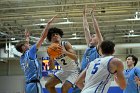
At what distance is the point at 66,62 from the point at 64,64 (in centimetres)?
6

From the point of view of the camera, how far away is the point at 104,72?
344 cm

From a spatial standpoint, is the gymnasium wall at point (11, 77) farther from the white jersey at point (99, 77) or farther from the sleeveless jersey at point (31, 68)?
the white jersey at point (99, 77)

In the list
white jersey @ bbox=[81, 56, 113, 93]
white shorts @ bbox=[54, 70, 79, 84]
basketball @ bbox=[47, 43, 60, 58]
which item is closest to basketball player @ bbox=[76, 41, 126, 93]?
white jersey @ bbox=[81, 56, 113, 93]

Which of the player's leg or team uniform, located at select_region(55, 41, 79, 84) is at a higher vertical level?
team uniform, located at select_region(55, 41, 79, 84)

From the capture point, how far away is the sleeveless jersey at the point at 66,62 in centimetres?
505

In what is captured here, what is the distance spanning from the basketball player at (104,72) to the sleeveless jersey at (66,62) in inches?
60.0

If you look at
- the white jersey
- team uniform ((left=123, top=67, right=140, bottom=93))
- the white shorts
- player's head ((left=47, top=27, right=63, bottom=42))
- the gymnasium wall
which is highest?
player's head ((left=47, top=27, right=63, bottom=42))

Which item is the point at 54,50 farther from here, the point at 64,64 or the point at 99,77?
the point at 99,77

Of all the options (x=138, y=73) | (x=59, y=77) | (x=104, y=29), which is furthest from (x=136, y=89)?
(x=104, y=29)

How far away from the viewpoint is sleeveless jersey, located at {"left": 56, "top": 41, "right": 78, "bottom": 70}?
5.05m

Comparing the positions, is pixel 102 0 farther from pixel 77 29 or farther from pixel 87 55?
pixel 87 55

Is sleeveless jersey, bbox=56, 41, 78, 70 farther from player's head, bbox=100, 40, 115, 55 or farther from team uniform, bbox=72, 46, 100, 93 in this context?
player's head, bbox=100, 40, 115, 55

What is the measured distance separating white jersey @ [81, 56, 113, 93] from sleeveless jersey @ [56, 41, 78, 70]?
1.55m

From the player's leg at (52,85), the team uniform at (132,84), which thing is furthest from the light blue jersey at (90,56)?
the team uniform at (132,84)
